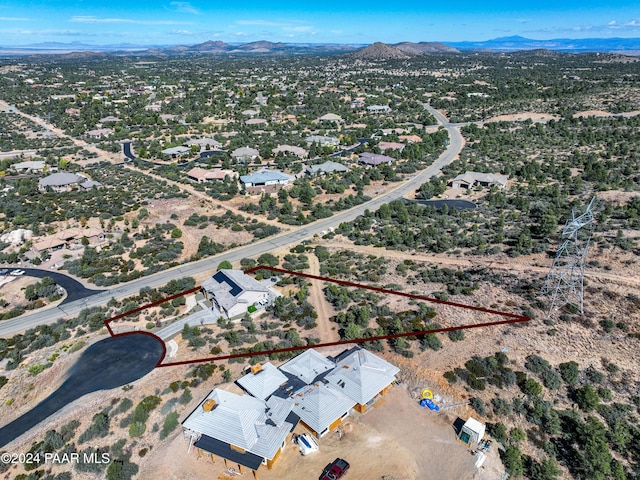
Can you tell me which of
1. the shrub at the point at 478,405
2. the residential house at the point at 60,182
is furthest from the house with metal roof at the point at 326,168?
the shrub at the point at 478,405

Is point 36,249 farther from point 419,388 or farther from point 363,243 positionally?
point 419,388

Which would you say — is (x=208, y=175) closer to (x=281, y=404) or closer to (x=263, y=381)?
(x=263, y=381)

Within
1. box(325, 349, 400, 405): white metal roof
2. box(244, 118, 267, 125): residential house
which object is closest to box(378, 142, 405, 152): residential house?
box(244, 118, 267, 125): residential house

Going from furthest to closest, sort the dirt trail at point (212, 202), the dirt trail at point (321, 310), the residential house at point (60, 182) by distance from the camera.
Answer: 1. the residential house at point (60, 182)
2. the dirt trail at point (212, 202)
3. the dirt trail at point (321, 310)

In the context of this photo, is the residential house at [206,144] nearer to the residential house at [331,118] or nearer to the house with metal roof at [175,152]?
the house with metal roof at [175,152]

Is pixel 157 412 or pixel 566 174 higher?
pixel 566 174

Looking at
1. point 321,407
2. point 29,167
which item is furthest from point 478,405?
point 29,167

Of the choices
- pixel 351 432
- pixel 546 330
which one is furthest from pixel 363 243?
pixel 351 432
